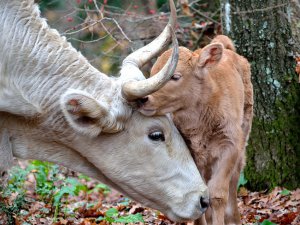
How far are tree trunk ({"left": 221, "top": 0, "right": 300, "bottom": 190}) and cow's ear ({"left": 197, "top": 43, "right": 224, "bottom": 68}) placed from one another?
227 centimetres

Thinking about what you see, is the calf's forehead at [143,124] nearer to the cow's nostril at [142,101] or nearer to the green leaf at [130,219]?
the cow's nostril at [142,101]

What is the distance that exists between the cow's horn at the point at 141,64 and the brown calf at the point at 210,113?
0.96 feet

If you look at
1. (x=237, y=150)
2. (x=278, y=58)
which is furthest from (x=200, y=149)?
(x=278, y=58)

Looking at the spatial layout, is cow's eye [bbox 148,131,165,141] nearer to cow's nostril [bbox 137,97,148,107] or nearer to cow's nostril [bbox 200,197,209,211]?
cow's nostril [bbox 137,97,148,107]

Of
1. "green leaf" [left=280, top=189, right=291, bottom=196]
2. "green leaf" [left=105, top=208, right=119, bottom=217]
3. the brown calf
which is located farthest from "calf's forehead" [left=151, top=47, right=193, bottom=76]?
"green leaf" [left=280, top=189, right=291, bottom=196]

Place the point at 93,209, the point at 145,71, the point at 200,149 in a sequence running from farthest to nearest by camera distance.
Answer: the point at 145,71 → the point at 93,209 → the point at 200,149

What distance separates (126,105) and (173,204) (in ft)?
3.55

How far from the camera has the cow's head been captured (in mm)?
7504

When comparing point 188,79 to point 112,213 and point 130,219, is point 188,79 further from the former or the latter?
point 112,213

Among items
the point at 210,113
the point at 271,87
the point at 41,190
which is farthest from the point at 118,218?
the point at 271,87

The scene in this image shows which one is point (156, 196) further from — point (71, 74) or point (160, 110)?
point (71, 74)

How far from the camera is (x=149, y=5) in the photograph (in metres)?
14.8

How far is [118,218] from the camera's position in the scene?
8852 mm

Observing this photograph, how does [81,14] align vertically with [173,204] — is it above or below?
above
